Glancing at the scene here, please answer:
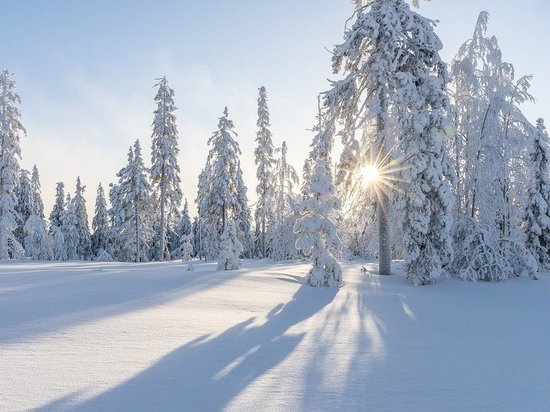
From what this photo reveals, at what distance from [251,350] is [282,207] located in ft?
120

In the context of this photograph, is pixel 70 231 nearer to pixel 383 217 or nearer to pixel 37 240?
pixel 37 240

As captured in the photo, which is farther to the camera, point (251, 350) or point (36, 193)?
point (36, 193)

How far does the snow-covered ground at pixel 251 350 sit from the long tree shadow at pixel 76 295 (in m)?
0.03

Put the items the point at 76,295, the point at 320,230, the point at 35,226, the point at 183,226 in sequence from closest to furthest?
the point at 76,295, the point at 320,230, the point at 35,226, the point at 183,226

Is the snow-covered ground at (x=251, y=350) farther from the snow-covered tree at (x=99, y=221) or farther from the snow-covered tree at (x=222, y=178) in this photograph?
the snow-covered tree at (x=99, y=221)

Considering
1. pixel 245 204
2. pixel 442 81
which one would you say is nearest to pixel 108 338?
pixel 442 81

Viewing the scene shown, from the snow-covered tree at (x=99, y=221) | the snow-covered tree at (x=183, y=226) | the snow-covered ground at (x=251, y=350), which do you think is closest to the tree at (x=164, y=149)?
the snow-covered ground at (x=251, y=350)

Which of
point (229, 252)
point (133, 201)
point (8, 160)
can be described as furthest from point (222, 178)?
point (229, 252)

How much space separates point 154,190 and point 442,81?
27027mm

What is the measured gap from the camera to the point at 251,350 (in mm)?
5902

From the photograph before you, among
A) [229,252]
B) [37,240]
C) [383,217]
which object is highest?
[383,217]

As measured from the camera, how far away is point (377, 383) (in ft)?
15.3

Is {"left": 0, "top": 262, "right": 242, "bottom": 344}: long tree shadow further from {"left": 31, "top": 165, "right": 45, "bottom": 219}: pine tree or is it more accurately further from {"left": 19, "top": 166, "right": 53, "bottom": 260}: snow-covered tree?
{"left": 31, "top": 165, "right": 45, "bottom": 219}: pine tree

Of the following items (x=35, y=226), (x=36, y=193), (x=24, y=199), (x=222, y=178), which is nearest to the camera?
(x=222, y=178)
